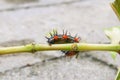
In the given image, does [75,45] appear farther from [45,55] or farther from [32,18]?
[32,18]

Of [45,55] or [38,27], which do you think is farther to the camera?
[38,27]

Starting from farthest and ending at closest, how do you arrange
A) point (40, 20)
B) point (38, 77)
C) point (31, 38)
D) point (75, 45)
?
point (40, 20) < point (31, 38) < point (38, 77) < point (75, 45)

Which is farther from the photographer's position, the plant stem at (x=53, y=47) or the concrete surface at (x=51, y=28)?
the concrete surface at (x=51, y=28)

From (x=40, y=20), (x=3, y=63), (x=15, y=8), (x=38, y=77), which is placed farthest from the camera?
(x=15, y=8)

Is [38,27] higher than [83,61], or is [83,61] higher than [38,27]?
[38,27]

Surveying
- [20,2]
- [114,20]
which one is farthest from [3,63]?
[20,2]

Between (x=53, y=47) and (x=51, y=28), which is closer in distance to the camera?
(x=53, y=47)

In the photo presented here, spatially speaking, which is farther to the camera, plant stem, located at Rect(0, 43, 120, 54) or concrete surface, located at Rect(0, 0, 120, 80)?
concrete surface, located at Rect(0, 0, 120, 80)

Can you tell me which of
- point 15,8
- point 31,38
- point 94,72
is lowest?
point 94,72
